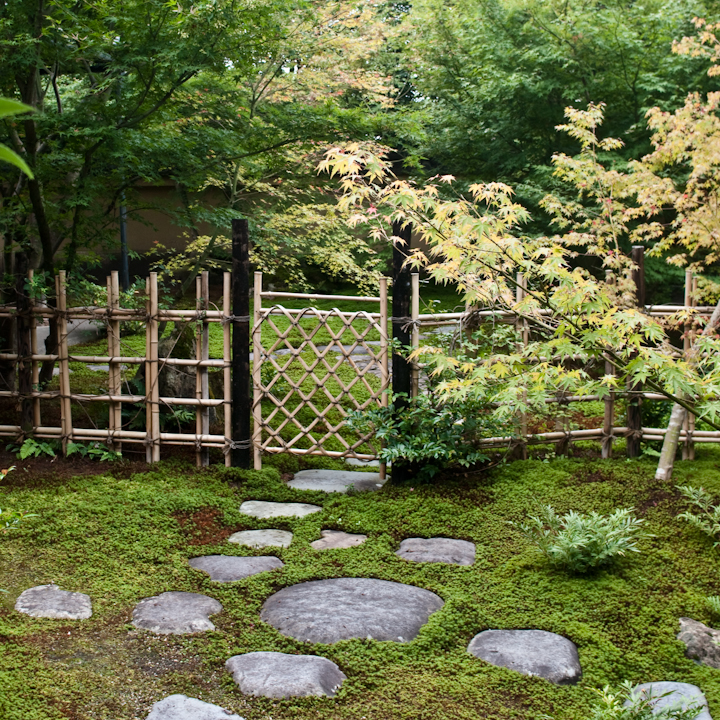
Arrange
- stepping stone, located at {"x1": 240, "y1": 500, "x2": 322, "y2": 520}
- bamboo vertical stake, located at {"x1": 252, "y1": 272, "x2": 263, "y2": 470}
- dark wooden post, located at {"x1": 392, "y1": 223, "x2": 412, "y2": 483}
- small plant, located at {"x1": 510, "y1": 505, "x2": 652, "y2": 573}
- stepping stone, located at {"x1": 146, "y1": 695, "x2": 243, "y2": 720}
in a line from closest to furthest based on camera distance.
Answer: stepping stone, located at {"x1": 146, "y1": 695, "x2": 243, "y2": 720} < small plant, located at {"x1": 510, "y1": 505, "x2": 652, "y2": 573} < stepping stone, located at {"x1": 240, "y1": 500, "x2": 322, "y2": 520} < dark wooden post, located at {"x1": 392, "y1": 223, "x2": 412, "y2": 483} < bamboo vertical stake, located at {"x1": 252, "y1": 272, "x2": 263, "y2": 470}

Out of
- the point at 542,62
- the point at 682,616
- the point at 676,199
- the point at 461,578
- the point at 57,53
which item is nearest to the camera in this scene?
the point at 682,616

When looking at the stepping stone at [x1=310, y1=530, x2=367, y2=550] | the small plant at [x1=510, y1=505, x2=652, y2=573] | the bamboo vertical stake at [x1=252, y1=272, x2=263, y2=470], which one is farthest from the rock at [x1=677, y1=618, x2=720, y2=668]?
the bamboo vertical stake at [x1=252, y1=272, x2=263, y2=470]

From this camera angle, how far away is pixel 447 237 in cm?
338

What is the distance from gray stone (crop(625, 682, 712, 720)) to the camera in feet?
8.68

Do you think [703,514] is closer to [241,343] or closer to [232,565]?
[232,565]

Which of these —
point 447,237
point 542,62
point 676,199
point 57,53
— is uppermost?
point 542,62

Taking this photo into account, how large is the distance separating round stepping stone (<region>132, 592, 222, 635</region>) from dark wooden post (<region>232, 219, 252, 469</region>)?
1971mm

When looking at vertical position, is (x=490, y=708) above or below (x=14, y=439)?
below

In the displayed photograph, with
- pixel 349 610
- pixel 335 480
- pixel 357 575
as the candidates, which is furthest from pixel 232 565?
pixel 335 480

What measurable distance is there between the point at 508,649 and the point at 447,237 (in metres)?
1.86

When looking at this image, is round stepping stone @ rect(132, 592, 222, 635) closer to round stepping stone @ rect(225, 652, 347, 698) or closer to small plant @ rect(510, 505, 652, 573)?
round stepping stone @ rect(225, 652, 347, 698)

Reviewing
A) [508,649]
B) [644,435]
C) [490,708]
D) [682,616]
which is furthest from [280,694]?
[644,435]

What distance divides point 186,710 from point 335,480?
112 inches

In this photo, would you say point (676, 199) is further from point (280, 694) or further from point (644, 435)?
point (280, 694)
